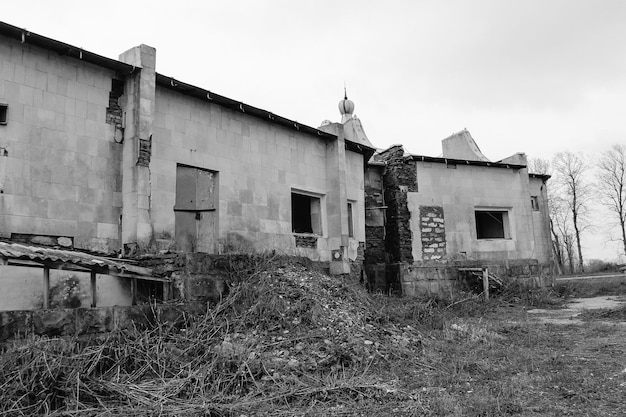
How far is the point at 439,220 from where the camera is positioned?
16.4m

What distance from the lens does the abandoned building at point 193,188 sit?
28.7 feet

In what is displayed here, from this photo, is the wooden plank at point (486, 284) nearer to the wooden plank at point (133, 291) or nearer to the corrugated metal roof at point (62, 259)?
the wooden plank at point (133, 291)

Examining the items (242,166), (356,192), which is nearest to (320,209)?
(356,192)

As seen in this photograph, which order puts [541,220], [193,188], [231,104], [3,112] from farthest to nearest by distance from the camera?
1. [541,220]
2. [231,104]
3. [193,188]
4. [3,112]

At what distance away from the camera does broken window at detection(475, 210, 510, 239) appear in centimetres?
1767

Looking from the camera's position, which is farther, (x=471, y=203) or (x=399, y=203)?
(x=471, y=203)

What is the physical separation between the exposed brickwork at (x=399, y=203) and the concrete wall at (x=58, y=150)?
9.00m

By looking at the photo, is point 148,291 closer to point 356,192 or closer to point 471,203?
point 356,192

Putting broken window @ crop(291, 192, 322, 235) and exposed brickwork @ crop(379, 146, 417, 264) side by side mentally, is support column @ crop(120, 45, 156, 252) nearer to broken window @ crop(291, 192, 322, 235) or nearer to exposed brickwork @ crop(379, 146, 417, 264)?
broken window @ crop(291, 192, 322, 235)

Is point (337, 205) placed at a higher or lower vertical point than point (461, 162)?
lower

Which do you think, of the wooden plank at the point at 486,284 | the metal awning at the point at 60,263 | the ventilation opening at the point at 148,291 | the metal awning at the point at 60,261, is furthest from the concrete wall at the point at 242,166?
the wooden plank at the point at 486,284

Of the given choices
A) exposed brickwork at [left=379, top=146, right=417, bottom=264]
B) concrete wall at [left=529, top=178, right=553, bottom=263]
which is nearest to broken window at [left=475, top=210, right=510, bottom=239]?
concrete wall at [left=529, top=178, right=553, bottom=263]

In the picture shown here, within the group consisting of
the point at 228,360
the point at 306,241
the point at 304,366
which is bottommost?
the point at 304,366

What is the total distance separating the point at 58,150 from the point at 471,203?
500 inches
